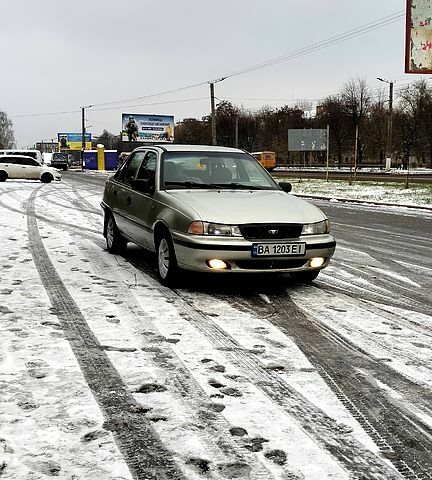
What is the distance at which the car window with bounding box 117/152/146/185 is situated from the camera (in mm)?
7484

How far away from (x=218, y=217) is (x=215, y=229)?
0.13m

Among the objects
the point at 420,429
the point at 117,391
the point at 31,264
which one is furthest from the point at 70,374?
the point at 31,264

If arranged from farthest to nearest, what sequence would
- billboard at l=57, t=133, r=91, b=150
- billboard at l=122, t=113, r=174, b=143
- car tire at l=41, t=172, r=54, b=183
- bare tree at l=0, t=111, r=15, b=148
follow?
bare tree at l=0, t=111, r=15, b=148 < billboard at l=57, t=133, r=91, b=150 < billboard at l=122, t=113, r=174, b=143 < car tire at l=41, t=172, r=54, b=183

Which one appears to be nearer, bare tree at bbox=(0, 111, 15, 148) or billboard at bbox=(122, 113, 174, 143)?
billboard at bbox=(122, 113, 174, 143)

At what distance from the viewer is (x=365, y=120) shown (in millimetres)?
72875

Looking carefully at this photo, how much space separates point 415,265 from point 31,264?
194 inches

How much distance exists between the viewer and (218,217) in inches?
217

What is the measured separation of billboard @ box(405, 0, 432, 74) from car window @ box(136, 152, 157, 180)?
664 inches

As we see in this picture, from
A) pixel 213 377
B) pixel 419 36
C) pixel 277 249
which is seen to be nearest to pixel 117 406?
pixel 213 377

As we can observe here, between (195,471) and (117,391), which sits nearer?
(195,471)

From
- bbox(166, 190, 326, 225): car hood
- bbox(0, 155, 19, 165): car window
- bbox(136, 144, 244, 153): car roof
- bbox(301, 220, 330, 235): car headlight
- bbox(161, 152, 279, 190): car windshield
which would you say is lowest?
bbox(301, 220, 330, 235): car headlight

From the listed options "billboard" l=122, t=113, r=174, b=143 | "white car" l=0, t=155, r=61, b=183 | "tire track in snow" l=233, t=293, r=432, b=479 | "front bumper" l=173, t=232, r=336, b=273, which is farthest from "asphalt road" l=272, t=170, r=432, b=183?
"billboard" l=122, t=113, r=174, b=143

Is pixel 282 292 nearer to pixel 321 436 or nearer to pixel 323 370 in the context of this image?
pixel 323 370

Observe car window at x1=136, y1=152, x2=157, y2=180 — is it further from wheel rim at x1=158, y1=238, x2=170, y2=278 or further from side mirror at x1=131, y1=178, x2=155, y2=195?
wheel rim at x1=158, y1=238, x2=170, y2=278
